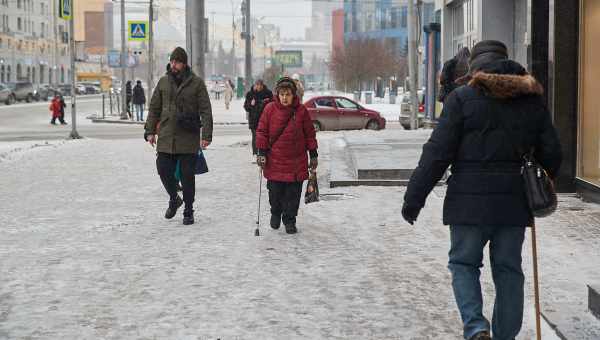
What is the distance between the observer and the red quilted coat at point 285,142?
9.95 m

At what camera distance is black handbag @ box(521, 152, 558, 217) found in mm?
5012

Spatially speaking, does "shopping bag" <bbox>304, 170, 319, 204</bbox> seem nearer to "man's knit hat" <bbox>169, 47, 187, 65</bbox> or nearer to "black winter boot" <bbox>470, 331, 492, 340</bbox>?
"man's knit hat" <bbox>169, 47, 187, 65</bbox>

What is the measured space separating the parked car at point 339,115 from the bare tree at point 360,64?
177ft

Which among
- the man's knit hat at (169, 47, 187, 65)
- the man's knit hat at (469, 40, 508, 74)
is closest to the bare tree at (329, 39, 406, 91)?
the man's knit hat at (169, 47, 187, 65)

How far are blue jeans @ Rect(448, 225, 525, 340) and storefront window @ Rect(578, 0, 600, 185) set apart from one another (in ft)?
23.7

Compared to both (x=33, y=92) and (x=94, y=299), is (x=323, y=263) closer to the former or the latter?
(x=94, y=299)

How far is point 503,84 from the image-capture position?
4.95 m

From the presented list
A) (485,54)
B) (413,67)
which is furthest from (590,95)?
(413,67)

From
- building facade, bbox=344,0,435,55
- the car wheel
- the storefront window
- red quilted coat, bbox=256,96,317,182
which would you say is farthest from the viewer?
building facade, bbox=344,0,435,55

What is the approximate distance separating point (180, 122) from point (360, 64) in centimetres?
7808

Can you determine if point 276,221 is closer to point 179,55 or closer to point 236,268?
point 179,55

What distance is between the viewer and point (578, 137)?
41.6 ft

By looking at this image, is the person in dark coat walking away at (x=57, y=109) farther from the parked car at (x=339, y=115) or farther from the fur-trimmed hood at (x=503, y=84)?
the fur-trimmed hood at (x=503, y=84)

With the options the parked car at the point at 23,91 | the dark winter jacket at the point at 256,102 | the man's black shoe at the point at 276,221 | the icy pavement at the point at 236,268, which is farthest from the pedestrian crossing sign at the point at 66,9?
the parked car at the point at 23,91
